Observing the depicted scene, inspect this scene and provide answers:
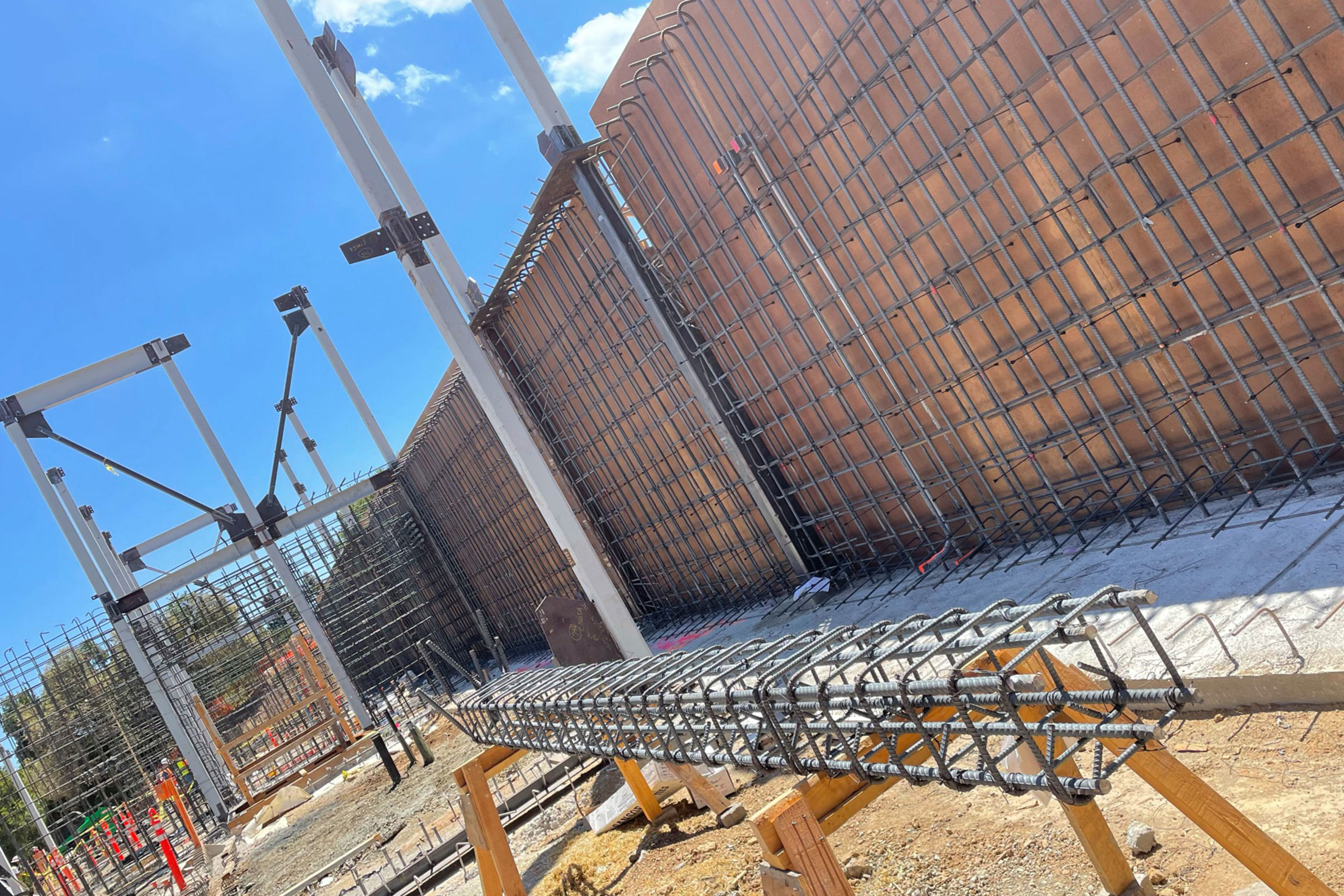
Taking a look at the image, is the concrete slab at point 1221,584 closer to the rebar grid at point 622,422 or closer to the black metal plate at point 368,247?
the rebar grid at point 622,422

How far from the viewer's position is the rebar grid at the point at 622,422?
9.06m

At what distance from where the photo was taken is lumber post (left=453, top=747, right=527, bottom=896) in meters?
5.13

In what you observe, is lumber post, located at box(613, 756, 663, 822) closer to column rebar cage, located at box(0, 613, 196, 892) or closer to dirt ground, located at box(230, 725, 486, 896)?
dirt ground, located at box(230, 725, 486, 896)

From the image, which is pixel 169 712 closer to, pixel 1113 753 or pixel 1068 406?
pixel 1068 406

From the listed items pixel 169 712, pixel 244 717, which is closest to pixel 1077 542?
pixel 169 712

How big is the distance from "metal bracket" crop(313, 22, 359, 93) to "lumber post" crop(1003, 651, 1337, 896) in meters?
8.43

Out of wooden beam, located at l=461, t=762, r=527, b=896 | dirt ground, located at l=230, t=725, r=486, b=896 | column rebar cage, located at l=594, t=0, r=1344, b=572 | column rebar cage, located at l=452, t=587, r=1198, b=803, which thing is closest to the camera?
column rebar cage, located at l=452, t=587, r=1198, b=803

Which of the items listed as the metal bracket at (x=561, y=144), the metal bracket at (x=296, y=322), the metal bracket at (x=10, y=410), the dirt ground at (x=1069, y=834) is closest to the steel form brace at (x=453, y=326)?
the metal bracket at (x=561, y=144)

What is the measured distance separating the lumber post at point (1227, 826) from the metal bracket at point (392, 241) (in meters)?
7.03

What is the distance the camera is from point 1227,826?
2.29 meters

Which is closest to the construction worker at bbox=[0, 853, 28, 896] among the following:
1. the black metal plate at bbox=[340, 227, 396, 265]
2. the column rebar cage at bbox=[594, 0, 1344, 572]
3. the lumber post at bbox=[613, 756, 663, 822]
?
the black metal plate at bbox=[340, 227, 396, 265]

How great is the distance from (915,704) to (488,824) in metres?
3.55

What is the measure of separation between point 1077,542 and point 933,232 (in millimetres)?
2149

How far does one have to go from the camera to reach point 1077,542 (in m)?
5.77
